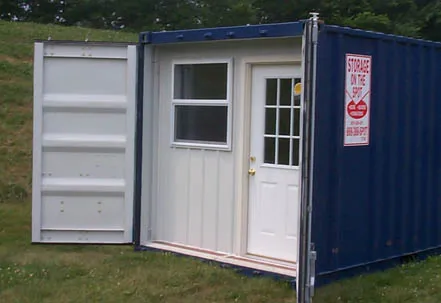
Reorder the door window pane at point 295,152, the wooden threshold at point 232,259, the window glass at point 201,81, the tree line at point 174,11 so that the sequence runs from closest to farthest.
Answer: the wooden threshold at point 232,259 → the door window pane at point 295,152 → the window glass at point 201,81 → the tree line at point 174,11

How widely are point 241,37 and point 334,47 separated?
44.1 inches

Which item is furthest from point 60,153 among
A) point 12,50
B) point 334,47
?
point 12,50

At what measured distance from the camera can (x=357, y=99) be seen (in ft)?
25.9

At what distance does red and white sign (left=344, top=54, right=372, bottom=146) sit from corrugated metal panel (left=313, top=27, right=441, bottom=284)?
76 millimetres

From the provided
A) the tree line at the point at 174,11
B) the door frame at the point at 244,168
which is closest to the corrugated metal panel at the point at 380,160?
the door frame at the point at 244,168

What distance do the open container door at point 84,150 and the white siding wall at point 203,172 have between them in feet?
1.44

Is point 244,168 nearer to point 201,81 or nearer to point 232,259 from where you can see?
point 232,259

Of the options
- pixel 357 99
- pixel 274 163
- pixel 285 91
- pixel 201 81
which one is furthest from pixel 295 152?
pixel 201 81

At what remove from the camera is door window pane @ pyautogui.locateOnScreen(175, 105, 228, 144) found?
8.80m

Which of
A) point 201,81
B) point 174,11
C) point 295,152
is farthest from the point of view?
point 174,11

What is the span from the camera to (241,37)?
821cm

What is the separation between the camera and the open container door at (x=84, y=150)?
29.1 feet

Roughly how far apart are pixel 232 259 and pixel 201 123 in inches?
64.8

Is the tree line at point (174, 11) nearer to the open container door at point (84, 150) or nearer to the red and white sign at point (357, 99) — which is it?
the open container door at point (84, 150)
